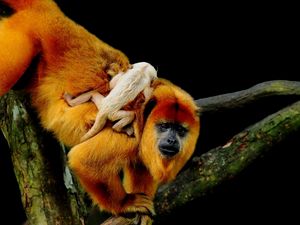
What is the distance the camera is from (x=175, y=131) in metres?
4.47

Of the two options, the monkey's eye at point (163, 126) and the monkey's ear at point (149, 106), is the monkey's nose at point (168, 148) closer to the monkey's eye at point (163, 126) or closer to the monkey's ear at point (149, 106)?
the monkey's eye at point (163, 126)

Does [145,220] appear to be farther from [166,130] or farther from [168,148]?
[166,130]

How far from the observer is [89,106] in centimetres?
447

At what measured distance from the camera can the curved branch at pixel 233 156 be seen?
4418 mm

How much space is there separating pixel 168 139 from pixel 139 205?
0.55m

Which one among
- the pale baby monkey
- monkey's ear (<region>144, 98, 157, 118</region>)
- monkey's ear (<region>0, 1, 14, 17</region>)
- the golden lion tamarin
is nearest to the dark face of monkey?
the golden lion tamarin

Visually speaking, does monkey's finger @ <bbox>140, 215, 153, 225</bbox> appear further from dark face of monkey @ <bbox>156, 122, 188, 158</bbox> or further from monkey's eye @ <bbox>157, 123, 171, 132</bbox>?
monkey's eye @ <bbox>157, 123, 171, 132</bbox>

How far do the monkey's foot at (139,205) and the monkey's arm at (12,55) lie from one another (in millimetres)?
1240

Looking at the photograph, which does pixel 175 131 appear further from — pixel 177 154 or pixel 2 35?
pixel 2 35

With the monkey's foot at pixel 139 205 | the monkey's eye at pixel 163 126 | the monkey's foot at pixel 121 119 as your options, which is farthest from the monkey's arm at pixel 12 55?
the monkey's foot at pixel 139 205

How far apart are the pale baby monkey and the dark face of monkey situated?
0.23 metres

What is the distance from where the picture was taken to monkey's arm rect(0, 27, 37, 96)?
168 inches

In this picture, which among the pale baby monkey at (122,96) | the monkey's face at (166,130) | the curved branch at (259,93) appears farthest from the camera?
the curved branch at (259,93)

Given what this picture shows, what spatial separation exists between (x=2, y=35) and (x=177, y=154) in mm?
1569
